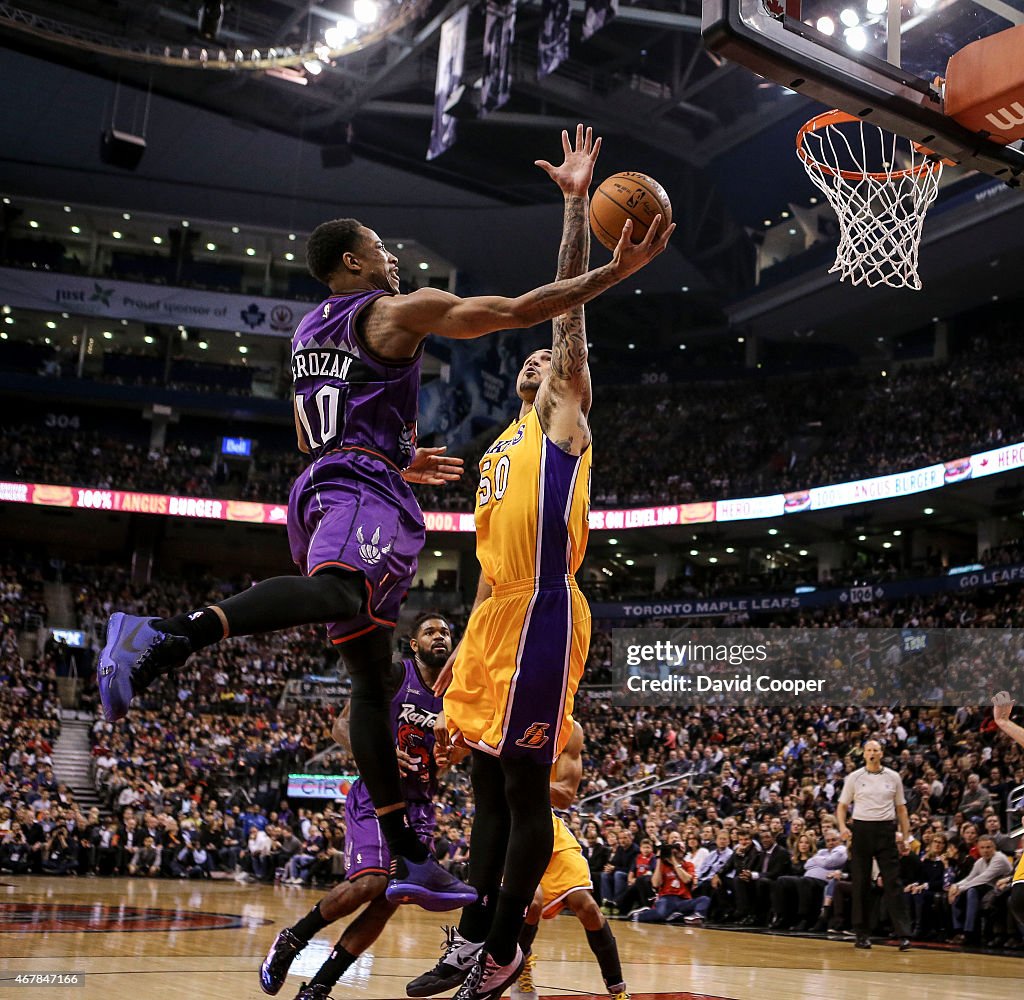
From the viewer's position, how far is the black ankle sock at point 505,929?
4.02 metres

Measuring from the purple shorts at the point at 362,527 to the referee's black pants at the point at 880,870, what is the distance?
8.09 m

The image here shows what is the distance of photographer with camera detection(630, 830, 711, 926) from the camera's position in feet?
46.8

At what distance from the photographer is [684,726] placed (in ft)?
80.7

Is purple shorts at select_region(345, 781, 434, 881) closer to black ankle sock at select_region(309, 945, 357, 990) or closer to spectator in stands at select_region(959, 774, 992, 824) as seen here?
black ankle sock at select_region(309, 945, 357, 990)

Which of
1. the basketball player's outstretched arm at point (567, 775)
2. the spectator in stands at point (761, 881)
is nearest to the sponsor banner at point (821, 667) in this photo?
the spectator in stands at point (761, 881)

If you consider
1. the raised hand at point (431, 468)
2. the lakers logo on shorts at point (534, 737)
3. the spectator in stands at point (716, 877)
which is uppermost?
the raised hand at point (431, 468)

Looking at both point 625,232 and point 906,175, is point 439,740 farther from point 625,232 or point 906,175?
point 906,175

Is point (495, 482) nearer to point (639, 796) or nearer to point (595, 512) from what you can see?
point (639, 796)

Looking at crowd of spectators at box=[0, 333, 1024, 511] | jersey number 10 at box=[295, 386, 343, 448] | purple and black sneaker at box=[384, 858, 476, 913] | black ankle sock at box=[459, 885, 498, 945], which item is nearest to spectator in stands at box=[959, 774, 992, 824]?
black ankle sock at box=[459, 885, 498, 945]

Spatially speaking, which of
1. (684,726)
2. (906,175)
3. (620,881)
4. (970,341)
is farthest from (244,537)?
(906,175)

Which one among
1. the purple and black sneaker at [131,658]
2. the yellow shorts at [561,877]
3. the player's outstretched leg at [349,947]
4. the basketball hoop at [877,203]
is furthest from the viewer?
the basketball hoop at [877,203]

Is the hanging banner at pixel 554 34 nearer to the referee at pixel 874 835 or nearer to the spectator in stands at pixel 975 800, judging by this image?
the spectator in stands at pixel 975 800

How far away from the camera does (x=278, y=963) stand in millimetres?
4559

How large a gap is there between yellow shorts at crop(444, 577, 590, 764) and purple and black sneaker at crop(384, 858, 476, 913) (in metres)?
0.53
